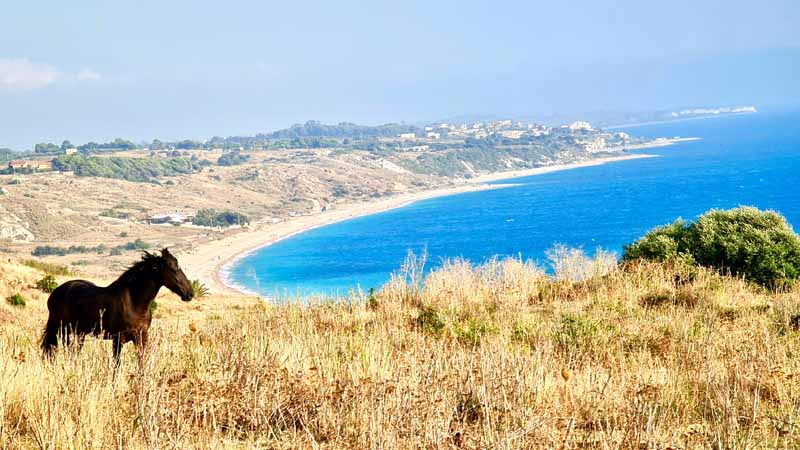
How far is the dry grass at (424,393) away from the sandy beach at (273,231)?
53941 mm

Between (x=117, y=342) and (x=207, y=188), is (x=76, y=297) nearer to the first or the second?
(x=117, y=342)

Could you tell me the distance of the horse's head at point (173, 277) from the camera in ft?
23.6

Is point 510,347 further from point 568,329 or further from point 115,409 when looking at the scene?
point 115,409

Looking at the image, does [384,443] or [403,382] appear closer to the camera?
[384,443]

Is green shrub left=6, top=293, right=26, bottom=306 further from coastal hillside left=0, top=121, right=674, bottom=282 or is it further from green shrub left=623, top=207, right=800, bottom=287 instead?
coastal hillside left=0, top=121, right=674, bottom=282

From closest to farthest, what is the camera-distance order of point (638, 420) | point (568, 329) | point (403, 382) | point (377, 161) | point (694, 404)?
point (638, 420)
point (403, 382)
point (694, 404)
point (568, 329)
point (377, 161)

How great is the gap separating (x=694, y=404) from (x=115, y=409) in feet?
12.4

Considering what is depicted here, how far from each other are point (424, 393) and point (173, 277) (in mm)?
3865

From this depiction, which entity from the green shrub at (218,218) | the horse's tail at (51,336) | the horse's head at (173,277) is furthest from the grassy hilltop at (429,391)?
the green shrub at (218,218)

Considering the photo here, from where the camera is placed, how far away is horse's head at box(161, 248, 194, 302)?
7191 mm

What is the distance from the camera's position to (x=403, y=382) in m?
4.52

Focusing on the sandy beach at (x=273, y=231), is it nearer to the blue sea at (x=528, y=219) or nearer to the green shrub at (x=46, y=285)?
the blue sea at (x=528, y=219)

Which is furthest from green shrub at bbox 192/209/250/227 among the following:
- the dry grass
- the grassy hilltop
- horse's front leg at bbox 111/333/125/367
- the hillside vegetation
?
the dry grass

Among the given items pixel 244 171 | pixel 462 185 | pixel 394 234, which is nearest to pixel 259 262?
pixel 394 234
